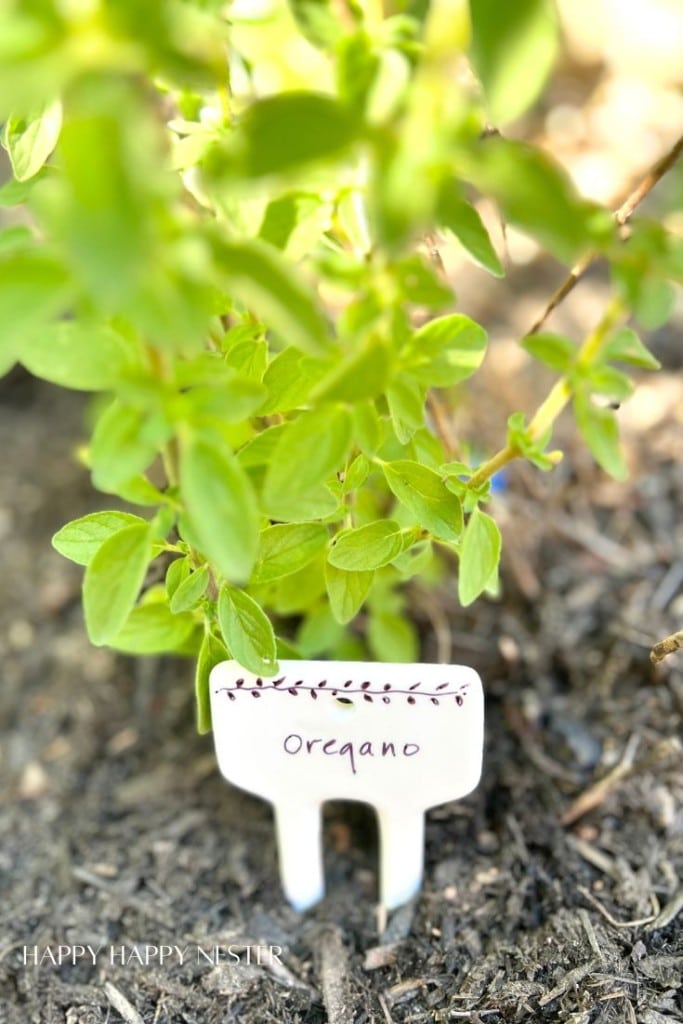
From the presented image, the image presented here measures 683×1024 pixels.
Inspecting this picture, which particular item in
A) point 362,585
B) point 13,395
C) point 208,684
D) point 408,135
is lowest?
point 13,395

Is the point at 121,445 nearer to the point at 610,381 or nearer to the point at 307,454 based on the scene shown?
the point at 307,454

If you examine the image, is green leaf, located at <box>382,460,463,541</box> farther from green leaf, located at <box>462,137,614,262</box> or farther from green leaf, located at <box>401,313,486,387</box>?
green leaf, located at <box>462,137,614,262</box>

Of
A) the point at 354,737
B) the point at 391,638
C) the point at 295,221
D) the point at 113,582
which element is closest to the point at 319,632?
the point at 391,638

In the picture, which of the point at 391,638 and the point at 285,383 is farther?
the point at 391,638

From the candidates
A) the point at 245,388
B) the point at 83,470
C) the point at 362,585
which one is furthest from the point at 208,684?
the point at 83,470

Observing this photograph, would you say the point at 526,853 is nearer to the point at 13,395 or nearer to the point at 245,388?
the point at 245,388
